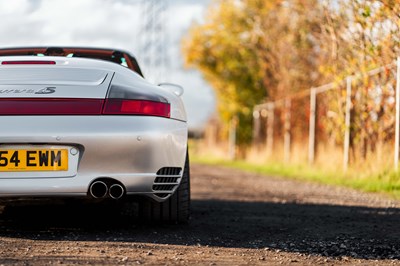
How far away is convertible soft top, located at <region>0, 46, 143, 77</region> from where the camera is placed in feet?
19.8

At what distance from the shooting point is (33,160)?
14.8 feet

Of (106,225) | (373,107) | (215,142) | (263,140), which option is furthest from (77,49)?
(215,142)

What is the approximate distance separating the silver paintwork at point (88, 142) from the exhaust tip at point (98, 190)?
0.04m

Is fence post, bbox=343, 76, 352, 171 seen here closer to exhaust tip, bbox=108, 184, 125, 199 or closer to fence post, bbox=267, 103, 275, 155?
fence post, bbox=267, 103, 275, 155

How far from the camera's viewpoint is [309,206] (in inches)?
289

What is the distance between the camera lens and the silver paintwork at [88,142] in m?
4.50

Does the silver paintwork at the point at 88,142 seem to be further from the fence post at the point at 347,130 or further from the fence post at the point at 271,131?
the fence post at the point at 271,131

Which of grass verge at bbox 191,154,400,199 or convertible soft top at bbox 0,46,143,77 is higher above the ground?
convertible soft top at bbox 0,46,143,77

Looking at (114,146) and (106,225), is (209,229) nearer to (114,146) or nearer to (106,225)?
(106,225)

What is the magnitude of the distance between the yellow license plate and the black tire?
911 millimetres

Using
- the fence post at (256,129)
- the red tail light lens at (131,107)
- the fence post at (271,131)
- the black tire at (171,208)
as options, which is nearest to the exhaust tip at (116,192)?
the red tail light lens at (131,107)

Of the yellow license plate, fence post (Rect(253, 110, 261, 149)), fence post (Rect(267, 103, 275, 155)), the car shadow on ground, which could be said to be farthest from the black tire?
fence post (Rect(253, 110, 261, 149))

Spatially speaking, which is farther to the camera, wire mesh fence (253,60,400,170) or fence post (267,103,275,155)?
fence post (267,103,275,155)

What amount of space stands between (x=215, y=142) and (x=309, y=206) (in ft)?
85.5
